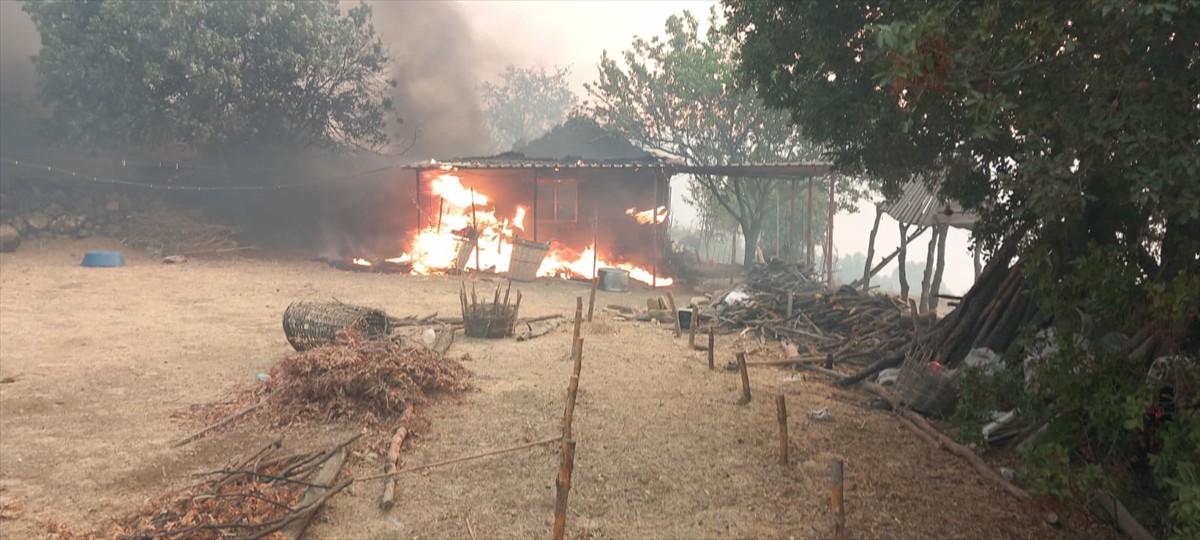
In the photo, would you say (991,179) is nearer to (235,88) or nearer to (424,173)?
(424,173)

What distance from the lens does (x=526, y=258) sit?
63.7 ft

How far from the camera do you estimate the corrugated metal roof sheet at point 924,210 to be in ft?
42.6

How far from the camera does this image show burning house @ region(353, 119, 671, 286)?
846 inches

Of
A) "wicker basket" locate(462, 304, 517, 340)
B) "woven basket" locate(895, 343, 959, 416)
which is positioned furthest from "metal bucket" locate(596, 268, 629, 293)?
"woven basket" locate(895, 343, 959, 416)

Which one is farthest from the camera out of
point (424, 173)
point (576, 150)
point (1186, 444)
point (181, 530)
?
point (576, 150)

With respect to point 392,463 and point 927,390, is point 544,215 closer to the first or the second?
point 927,390

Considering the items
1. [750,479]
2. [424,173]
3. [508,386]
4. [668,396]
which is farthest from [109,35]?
[750,479]

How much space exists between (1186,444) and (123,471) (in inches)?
278

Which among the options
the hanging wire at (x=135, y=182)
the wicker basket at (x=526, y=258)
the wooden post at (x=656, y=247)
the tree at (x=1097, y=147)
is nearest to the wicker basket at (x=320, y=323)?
the tree at (x=1097, y=147)

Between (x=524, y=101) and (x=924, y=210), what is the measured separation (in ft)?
133

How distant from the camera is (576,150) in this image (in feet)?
94.0

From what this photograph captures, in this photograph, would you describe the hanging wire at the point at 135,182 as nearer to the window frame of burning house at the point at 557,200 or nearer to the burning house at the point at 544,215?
the burning house at the point at 544,215

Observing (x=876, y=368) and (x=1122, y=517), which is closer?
(x=1122, y=517)

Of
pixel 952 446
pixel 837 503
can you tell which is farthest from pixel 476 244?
pixel 837 503
